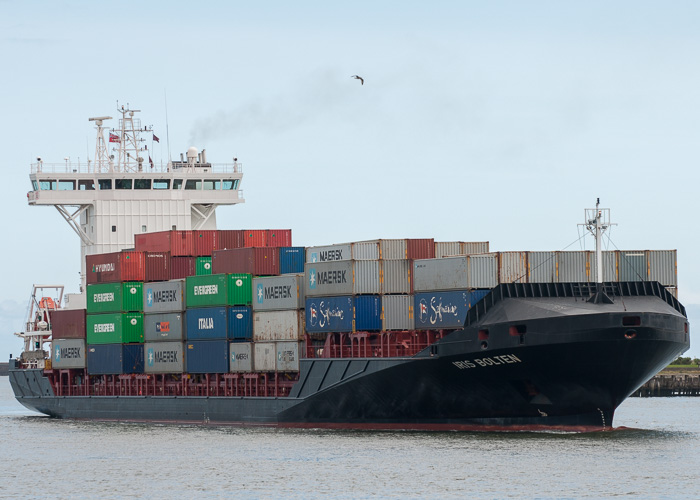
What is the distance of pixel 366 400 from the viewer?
4872 centimetres

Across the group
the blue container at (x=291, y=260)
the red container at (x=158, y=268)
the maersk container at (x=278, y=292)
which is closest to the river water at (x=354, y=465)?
the maersk container at (x=278, y=292)

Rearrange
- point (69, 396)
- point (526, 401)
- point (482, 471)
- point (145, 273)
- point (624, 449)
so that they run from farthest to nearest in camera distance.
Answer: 1. point (69, 396)
2. point (145, 273)
3. point (526, 401)
4. point (624, 449)
5. point (482, 471)

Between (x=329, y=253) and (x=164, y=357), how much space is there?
35.9 ft

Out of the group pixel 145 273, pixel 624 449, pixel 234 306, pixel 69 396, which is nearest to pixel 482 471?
pixel 624 449

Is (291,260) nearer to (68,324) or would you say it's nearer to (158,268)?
(158,268)

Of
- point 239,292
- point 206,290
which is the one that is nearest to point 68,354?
point 206,290

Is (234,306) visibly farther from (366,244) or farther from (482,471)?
(482,471)

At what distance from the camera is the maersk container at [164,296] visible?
184 ft

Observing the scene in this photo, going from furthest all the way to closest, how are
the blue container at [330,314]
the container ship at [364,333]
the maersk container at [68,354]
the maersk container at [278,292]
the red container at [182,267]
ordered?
the maersk container at [68,354], the red container at [182,267], the maersk container at [278,292], the blue container at [330,314], the container ship at [364,333]

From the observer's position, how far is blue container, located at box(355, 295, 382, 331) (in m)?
47.5

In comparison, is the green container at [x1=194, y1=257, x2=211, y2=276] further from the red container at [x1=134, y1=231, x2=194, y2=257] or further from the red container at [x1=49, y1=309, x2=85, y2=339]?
the red container at [x1=49, y1=309, x2=85, y2=339]

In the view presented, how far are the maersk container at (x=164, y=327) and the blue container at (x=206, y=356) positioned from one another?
71 cm

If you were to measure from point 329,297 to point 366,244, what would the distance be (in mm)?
2425

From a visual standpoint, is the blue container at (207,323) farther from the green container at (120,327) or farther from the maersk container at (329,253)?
the maersk container at (329,253)
